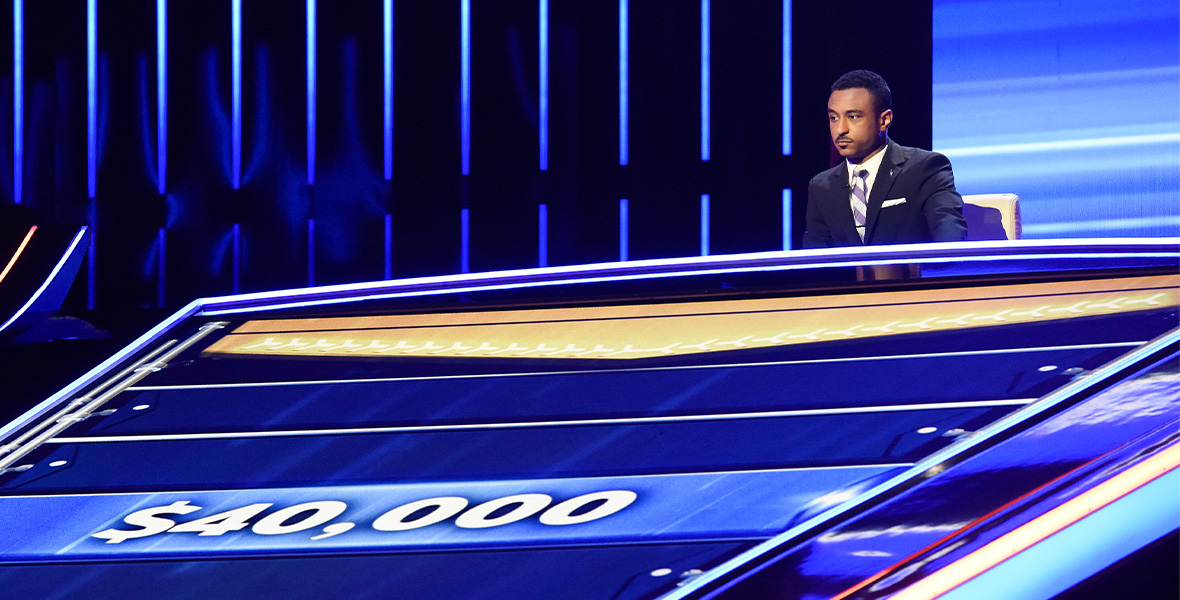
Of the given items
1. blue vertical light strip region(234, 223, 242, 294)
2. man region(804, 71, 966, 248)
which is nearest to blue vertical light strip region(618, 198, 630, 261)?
blue vertical light strip region(234, 223, 242, 294)

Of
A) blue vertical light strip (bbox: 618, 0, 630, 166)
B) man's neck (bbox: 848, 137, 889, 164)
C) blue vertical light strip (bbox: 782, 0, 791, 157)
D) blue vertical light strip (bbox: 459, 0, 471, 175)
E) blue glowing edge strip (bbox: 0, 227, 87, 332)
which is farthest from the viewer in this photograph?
blue vertical light strip (bbox: 459, 0, 471, 175)

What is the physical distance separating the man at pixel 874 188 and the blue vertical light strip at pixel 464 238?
1.92m

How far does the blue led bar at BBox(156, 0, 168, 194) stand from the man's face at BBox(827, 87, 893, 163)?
9.35 ft

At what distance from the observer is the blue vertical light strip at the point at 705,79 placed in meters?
3.34

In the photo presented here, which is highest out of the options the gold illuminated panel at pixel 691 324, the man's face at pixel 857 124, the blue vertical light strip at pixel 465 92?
the blue vertical light strip at pixel 465 92

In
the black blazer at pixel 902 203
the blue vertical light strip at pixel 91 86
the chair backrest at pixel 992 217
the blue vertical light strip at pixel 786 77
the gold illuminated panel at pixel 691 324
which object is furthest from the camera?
the blue vertical light strip at pixel 91 86

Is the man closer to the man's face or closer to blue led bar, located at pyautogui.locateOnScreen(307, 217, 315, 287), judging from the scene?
the man's face

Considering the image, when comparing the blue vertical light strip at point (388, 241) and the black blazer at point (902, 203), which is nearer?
the black blazer at point (902, 203)

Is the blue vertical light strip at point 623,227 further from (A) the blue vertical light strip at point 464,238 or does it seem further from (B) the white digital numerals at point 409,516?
(B) the white digital numerals at point 409,516

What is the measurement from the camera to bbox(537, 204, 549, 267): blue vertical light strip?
3438 millimetres

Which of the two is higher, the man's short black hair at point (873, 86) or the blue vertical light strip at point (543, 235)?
the man's short black hair at point (873, 86)

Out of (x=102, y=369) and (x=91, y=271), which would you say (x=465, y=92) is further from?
(x=102, y=369)

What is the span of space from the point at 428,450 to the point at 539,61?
3.12 m

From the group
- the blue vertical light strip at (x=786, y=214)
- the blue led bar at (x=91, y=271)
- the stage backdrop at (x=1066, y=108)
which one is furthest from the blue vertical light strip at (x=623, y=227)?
the blue led bar at (x=91, y=271)
